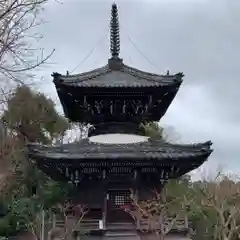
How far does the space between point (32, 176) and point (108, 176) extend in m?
13.8

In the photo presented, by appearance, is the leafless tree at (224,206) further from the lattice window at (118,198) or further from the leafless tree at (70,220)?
the leafless tree at (70,220)

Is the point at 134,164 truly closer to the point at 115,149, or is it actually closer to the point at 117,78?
the point at 115,149

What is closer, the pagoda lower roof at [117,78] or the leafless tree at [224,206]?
the pagoda lower roof at [117,78]

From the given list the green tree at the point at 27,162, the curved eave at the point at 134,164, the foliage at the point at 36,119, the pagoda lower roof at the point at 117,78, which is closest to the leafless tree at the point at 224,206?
the curved eave at the point at 134,164

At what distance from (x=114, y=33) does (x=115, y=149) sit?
13.8 feet

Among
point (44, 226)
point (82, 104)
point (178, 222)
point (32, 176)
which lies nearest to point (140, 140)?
point (82, 104)

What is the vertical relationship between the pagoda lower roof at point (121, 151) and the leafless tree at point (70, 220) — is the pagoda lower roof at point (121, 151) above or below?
above

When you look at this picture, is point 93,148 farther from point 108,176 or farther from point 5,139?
point 5,139

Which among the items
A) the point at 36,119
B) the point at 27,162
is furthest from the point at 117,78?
the point at 36,119

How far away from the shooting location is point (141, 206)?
1684cm

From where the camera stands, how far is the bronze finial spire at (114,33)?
719 inches

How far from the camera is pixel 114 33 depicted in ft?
60.7

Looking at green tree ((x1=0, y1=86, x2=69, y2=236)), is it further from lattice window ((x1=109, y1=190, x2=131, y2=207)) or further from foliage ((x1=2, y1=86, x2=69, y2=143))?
lattice window ((x1=109, y1=190, x2=131, y2=207))

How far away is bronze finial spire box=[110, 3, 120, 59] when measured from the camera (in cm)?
1827
